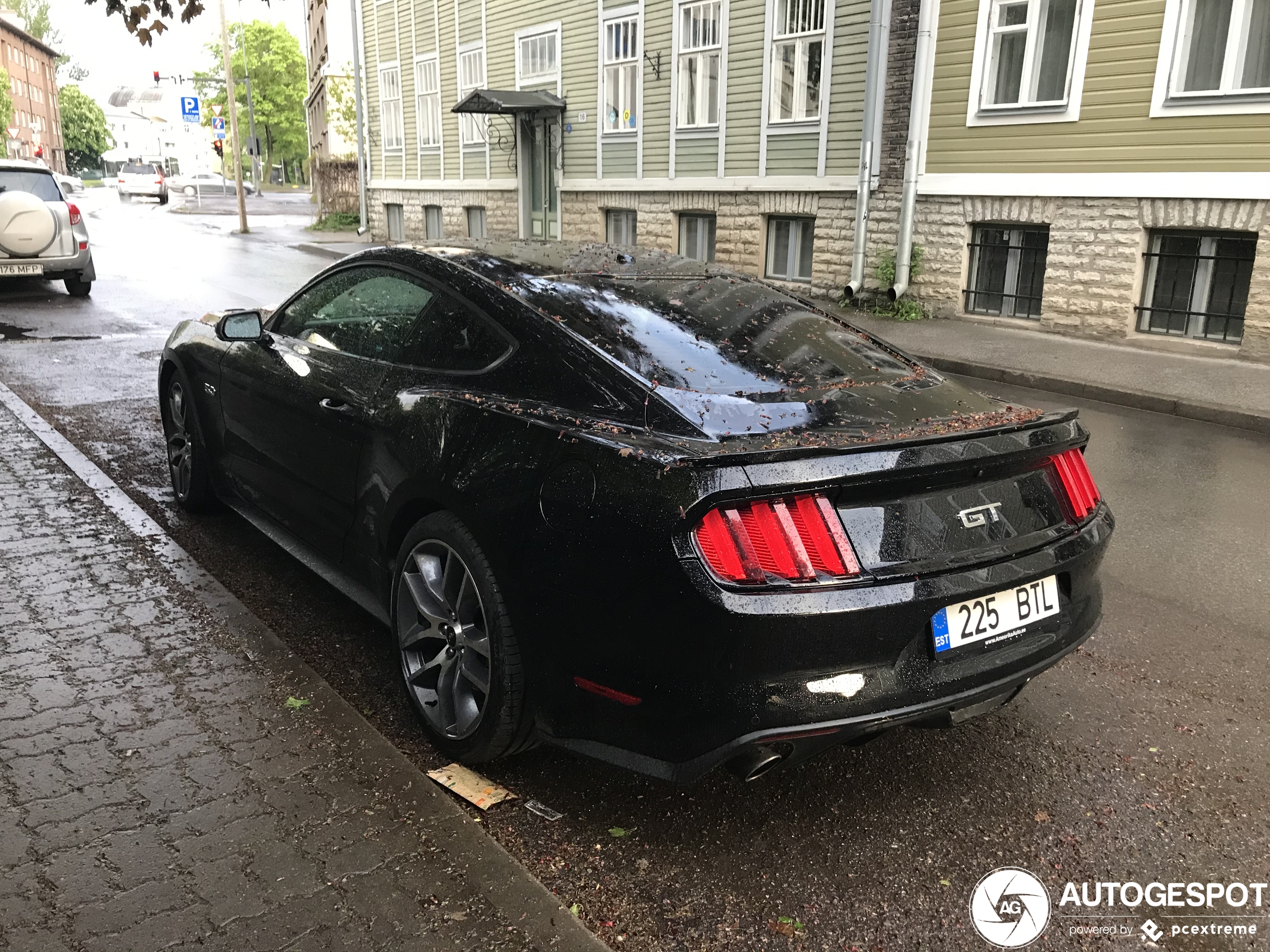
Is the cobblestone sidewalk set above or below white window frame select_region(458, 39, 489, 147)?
below

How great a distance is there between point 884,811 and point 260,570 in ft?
10.1

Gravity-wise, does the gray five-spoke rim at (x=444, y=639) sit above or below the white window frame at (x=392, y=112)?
below

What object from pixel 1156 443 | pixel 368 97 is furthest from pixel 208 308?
pixel 368 97

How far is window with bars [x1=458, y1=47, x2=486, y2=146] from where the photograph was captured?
24.4m

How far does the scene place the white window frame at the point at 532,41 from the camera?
70.7 feet

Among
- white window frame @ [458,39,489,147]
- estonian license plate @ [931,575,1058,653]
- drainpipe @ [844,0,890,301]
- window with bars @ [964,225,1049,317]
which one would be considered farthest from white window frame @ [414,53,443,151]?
estonian license plate @ [931,575,1058,653]

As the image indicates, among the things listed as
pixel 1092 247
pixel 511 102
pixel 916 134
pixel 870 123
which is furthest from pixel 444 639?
pixel 511 102

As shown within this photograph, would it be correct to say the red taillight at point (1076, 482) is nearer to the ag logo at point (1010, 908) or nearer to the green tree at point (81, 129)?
the ag logo at point (1010, 908)

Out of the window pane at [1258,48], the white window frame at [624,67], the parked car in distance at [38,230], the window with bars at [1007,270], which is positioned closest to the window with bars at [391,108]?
the white window frame at [624,67]

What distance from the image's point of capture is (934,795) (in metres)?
3.06

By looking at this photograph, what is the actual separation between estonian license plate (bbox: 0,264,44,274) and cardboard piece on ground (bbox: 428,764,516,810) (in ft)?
46.7

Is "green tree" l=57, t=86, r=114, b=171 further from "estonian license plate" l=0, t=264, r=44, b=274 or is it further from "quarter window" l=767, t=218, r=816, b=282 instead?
"quarter window" l=767, t=218, r=816, b=282

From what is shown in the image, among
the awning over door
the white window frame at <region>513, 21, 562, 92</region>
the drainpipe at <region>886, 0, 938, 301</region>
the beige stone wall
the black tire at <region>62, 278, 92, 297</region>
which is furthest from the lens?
the white window frame at <region>513, 21, 562, 92</region>

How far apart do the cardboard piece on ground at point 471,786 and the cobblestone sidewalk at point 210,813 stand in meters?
0.11
